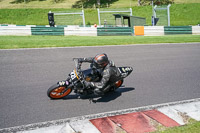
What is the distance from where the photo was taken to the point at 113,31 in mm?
21281

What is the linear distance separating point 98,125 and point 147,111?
1.60 meters

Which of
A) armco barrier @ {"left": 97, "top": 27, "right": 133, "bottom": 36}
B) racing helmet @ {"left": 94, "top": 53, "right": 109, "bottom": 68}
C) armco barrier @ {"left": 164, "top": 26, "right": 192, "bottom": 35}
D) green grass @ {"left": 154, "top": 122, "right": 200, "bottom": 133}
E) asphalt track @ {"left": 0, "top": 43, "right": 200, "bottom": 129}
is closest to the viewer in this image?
green grass @ {"left": 154, "top": 122, "right": 200, "bottom": 133}

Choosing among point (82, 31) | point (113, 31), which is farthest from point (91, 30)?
point (113, 31)

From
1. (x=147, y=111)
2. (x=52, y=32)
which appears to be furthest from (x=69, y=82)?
(x=52, y=32)

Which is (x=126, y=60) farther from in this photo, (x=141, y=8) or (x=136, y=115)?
(x=141, y=8)

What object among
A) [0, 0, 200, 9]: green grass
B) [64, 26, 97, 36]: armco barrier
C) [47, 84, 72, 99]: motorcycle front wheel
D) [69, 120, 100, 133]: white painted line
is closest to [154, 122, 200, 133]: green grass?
[69, 120, 100, 133]: white painted line

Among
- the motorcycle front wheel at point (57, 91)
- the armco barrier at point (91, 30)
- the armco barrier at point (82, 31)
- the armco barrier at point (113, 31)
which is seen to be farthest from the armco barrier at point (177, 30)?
the motorcycle front wheel at point (57, 91)

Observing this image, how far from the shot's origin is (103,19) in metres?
26.6

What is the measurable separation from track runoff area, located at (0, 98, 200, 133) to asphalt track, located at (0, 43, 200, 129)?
344 millimetres

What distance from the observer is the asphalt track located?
20.5 feet

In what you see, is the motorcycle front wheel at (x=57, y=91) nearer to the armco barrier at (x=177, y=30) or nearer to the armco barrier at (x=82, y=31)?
the armco barrier at (x=82, y=31)

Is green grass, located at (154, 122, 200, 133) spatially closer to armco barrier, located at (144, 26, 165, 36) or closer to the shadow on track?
the shadow on track

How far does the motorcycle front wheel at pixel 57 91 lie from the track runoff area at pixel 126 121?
4.14ft

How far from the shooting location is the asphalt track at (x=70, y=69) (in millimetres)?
6258
